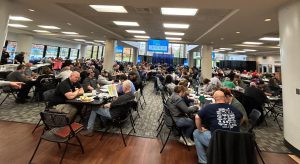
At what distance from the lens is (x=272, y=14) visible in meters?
4.93

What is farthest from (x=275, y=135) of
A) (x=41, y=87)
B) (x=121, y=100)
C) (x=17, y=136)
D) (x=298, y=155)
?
(x=41, y=87)

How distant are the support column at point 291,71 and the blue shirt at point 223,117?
2099mm

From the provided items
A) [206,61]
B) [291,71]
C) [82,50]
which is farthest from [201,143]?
[82,50]

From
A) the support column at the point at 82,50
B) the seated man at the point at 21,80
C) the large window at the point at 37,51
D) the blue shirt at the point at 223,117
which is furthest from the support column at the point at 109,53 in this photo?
the blue shirt at the point at 223,117

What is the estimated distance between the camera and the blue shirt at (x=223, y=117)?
2.30 m

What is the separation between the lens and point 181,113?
11.4 ft

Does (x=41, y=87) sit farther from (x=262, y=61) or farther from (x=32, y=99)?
(x=262, y=61)

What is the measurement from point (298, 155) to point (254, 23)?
439cm

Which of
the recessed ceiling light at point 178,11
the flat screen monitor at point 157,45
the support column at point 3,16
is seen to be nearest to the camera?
the support column at point 3,16

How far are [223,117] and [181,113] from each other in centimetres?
122

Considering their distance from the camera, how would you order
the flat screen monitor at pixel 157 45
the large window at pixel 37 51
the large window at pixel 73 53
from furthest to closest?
the large window at pixel 73 53 → the large window at pixel 37 51 → the flat screen monitor at pixel 157 45

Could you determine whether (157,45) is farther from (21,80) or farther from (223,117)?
(223,117)

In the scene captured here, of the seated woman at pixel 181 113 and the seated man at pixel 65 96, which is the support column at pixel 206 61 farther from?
the seated man at pixel 65 96

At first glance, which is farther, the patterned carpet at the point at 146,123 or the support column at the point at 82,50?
the support column at the point at 82,50
